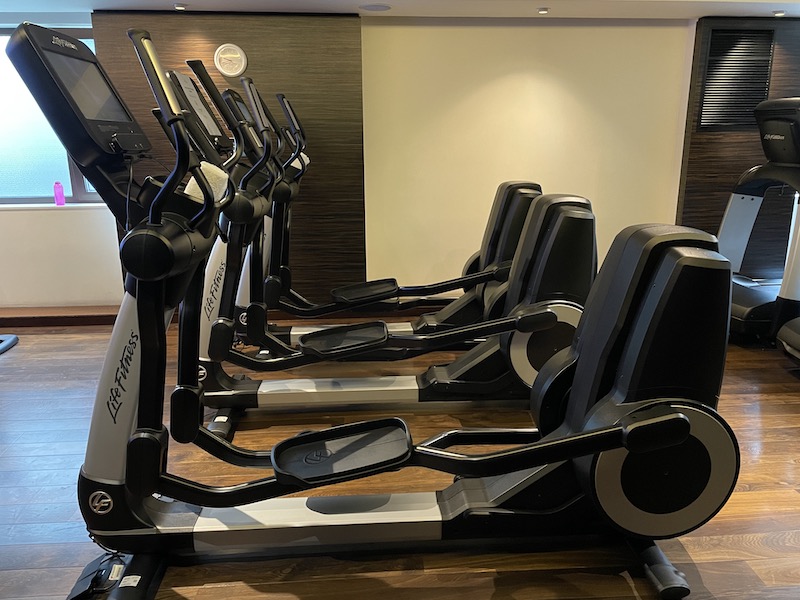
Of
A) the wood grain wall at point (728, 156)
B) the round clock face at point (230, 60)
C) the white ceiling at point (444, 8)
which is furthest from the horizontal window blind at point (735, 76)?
the round clock face at point (230, 60)

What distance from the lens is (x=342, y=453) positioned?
183 centimetres

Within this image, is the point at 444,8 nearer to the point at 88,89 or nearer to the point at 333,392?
the point at 333,392

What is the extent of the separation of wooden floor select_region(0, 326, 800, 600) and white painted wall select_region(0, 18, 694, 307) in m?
1.90

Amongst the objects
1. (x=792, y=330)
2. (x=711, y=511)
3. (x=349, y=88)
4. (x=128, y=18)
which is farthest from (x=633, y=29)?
(x=711, y=511)

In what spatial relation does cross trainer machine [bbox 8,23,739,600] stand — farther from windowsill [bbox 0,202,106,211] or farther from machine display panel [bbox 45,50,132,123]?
windowsill [bbox 0,202,106,211]

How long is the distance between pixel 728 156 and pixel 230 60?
3.66 meters

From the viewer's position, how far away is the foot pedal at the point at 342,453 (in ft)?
5.56

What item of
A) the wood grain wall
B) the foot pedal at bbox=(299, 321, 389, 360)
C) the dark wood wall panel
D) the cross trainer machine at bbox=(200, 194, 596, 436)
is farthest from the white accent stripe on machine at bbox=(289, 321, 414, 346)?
the wood grain wall

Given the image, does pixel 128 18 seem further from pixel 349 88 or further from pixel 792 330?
pixel 792 330

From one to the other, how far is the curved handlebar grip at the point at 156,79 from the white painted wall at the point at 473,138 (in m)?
3.18

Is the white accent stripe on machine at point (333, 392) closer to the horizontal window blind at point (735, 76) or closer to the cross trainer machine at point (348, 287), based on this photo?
the cross trainer machine at point (348, 287)

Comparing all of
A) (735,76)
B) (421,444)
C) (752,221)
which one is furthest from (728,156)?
(421,444)

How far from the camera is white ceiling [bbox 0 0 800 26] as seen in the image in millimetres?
3832

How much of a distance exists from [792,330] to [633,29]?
2.43 meters
